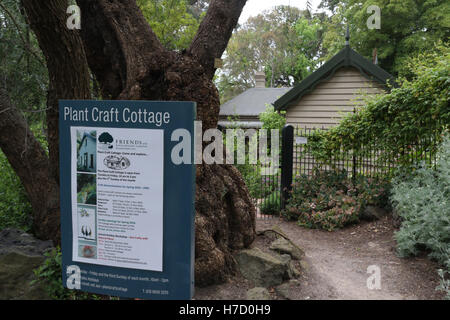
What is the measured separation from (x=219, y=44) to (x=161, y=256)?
3.21 meters

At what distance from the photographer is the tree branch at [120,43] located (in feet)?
16.3

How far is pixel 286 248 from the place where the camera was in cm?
556

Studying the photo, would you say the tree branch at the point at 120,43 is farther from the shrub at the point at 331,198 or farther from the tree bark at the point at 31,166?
the shrub at the point at 331,198

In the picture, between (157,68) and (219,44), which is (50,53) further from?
(219,44)

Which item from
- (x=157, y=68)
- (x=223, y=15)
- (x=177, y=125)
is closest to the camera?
(x=177, y=125)

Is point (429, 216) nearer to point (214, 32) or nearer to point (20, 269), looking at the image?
point (214, 32)

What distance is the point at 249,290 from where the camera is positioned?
4375mm

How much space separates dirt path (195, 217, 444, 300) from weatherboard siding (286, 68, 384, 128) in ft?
19.3

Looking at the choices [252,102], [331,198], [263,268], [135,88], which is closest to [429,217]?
[263,268]

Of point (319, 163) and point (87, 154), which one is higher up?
point (87, 154)

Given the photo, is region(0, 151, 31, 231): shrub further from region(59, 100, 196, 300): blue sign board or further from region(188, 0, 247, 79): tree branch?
region(188, 0, 247, 79): tree branch

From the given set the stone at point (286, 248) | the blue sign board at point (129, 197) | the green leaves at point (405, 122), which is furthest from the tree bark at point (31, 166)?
the green leaves at point (405, 122)

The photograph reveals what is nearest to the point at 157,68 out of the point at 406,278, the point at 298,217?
the point at 406,278

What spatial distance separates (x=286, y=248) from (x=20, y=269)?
11.0 feet
